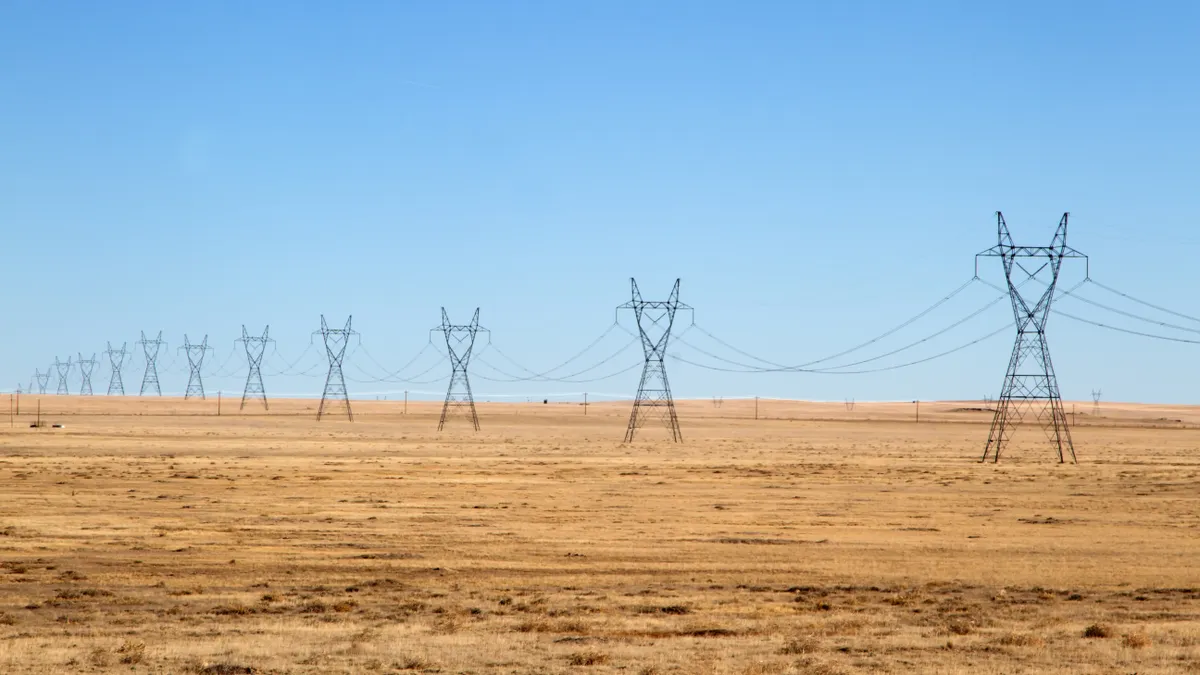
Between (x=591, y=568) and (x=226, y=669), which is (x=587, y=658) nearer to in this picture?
(x=226, y=669)

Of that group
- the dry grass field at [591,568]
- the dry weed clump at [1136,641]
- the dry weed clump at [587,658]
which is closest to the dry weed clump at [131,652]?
the dry grass field at [591,568]

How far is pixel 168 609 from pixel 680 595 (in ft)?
28.6

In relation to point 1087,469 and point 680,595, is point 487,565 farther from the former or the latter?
point 1087,469

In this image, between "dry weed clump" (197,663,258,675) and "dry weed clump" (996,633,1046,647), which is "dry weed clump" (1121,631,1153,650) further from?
"dry weed clump" (197,663,258,675)

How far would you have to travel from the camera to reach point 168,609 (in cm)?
2266

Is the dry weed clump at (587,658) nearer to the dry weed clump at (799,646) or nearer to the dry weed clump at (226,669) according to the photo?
the dry weed clump at (799,646)

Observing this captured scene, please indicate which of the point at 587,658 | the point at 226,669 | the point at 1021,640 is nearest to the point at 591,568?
the point at 587,658

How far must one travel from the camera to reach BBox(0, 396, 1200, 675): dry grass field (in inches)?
749

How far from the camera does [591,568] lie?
91.9ft

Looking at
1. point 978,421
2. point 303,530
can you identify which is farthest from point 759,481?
point 978,421

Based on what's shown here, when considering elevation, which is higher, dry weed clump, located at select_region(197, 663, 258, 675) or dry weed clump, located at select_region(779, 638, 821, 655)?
dry weed clump, located at select_region(779, 638, 821, 655)

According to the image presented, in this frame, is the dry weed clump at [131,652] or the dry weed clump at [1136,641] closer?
the dry weed clump at [131,652]

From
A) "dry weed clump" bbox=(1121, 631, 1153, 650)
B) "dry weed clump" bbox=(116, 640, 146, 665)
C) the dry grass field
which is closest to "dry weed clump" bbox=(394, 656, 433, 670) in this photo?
the dry grass field

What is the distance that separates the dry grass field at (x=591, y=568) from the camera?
62.4 feet
